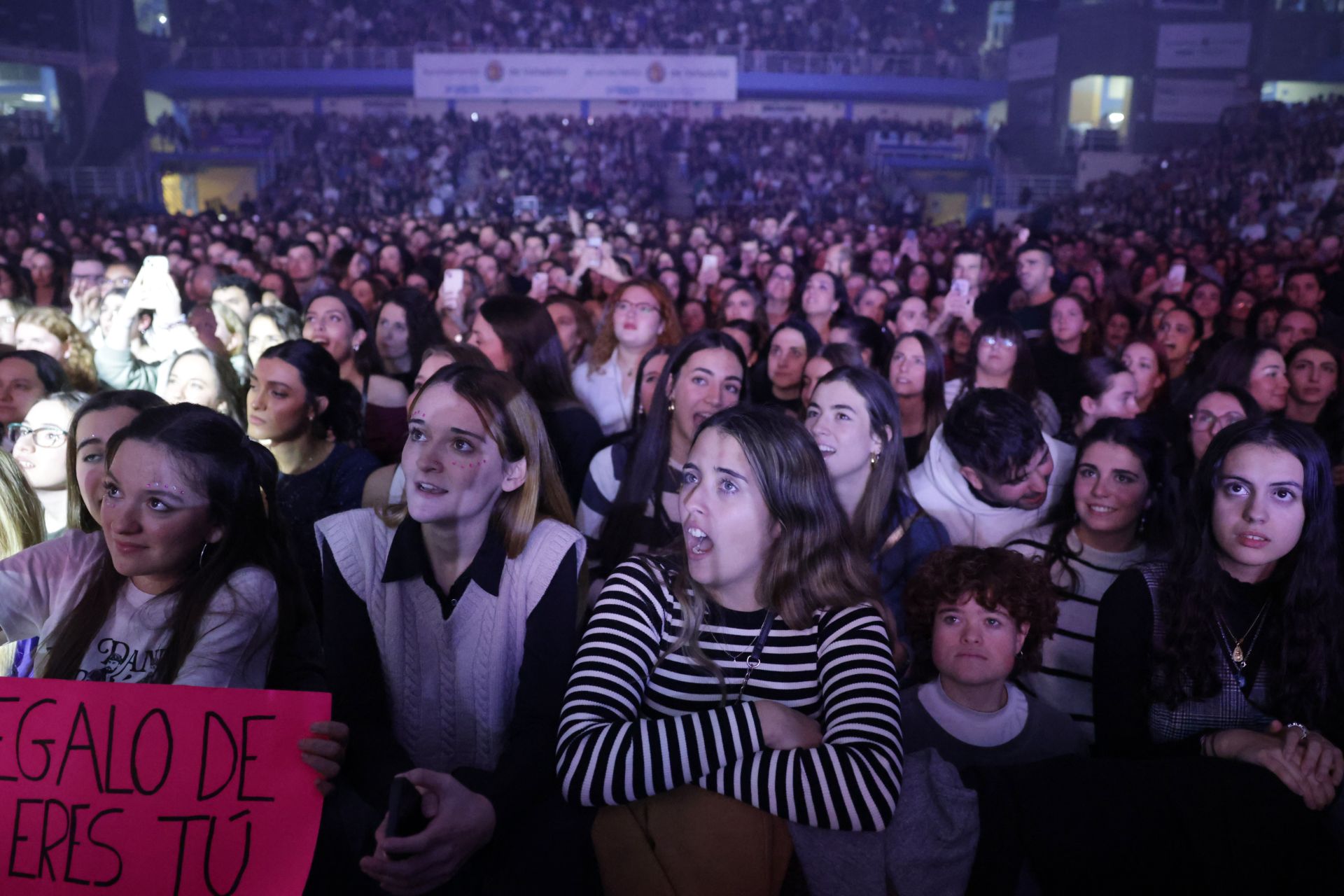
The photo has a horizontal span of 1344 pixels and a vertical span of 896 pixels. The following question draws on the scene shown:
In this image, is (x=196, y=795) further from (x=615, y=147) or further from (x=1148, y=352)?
(x=615, y=147)

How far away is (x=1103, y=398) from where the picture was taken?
15.0 ft

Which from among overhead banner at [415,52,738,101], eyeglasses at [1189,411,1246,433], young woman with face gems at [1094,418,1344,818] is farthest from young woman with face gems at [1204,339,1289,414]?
overhead banner at [415,52,738,101]

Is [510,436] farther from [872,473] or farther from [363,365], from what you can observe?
[363,365]

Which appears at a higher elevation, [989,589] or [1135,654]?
[989,589]

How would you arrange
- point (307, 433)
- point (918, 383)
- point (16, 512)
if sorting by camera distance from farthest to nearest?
point (918, 383) → point (307, 433) → point (16, 512)

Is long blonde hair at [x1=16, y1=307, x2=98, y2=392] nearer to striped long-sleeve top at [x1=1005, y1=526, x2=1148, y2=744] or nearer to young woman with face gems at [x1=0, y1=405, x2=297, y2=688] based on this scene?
young woman with face gems at [x1=0, y1=405, x2=297, y2=688]

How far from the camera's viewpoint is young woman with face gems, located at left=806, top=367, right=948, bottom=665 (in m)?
3.07

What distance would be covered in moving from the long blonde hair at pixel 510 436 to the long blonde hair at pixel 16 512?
3.54ft

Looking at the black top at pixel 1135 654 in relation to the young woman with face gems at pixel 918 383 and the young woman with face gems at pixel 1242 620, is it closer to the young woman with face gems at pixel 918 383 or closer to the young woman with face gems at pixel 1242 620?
the young woman with face gems at pixel 1242 620

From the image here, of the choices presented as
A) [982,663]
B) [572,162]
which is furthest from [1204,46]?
[982,663]

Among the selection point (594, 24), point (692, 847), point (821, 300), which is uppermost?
point (594, 24)

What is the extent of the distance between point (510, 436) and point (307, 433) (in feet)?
5.31

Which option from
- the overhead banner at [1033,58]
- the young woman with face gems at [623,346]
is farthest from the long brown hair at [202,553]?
the overhead banner at [1033,58]

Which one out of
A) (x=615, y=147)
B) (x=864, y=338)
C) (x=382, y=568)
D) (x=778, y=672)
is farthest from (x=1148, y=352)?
(x=615, y=147)
